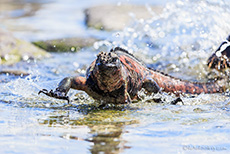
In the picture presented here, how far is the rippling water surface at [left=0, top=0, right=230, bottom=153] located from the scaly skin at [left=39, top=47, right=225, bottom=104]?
15 cm

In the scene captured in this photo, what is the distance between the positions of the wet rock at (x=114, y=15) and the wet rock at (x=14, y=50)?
2.36 m

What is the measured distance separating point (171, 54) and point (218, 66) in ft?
7.89

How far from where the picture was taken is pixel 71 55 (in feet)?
29.3

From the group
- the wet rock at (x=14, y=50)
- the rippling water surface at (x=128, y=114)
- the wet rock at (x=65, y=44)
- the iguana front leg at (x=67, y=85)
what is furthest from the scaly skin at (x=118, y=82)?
the wet rock at (x=65, y=44)

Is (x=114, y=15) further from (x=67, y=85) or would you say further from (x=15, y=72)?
(x=67, y=85)

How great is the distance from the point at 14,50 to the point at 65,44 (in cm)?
144

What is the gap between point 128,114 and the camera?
4.33 m

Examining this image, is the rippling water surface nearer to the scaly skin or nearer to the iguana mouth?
the scaly skin

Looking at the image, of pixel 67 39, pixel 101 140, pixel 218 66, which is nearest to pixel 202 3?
pixel 218 66

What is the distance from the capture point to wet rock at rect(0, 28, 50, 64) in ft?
27.1

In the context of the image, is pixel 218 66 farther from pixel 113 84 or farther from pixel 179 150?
→ pixel 179 150

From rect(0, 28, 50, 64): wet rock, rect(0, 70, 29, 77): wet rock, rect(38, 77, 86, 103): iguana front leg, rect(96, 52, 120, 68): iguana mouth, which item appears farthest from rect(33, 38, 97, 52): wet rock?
rect(96, 52, 120, 68): iguana mouth

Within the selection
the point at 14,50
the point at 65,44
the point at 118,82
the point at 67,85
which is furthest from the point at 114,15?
the point at 118,82

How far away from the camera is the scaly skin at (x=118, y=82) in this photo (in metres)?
3.92
